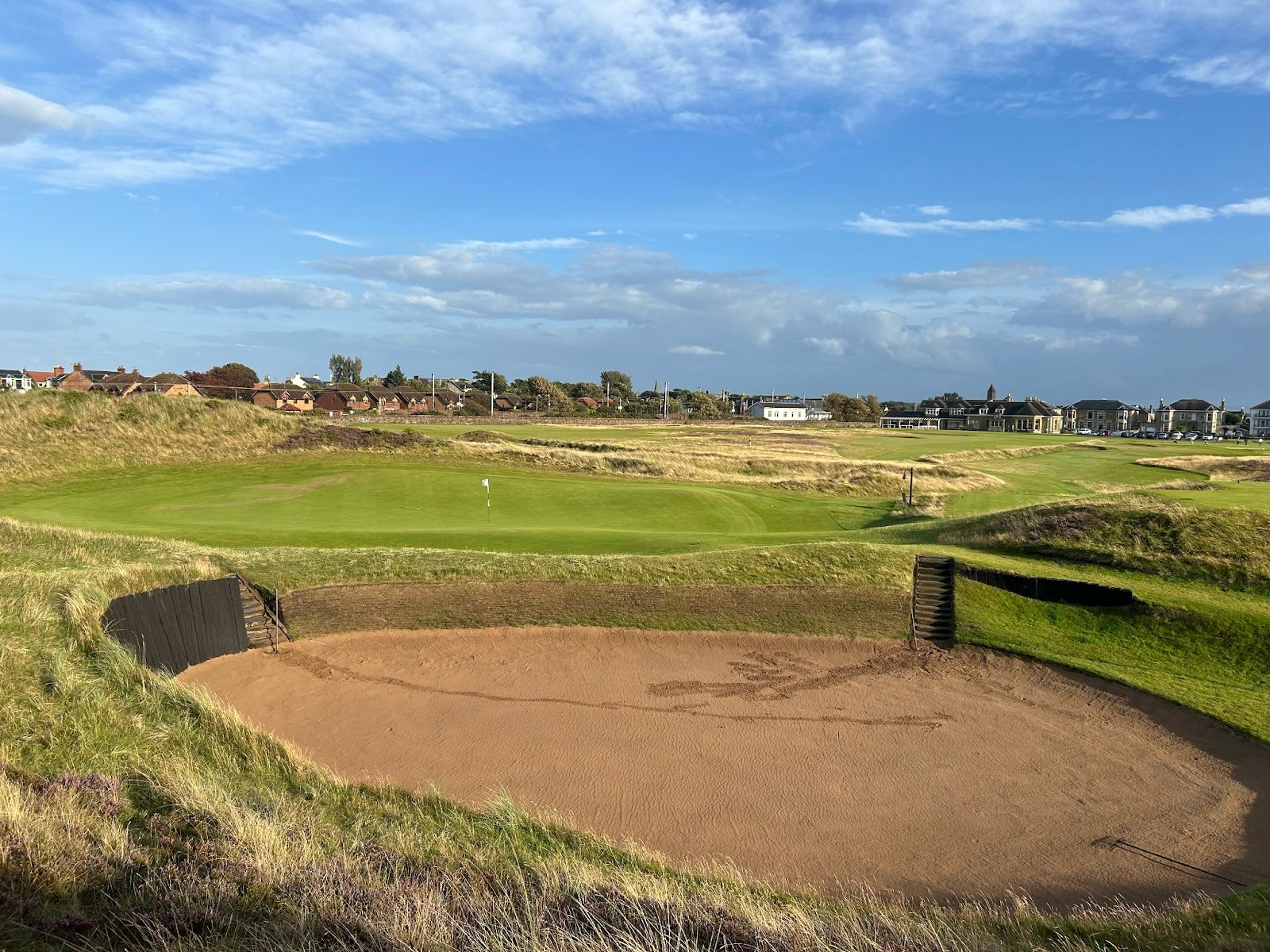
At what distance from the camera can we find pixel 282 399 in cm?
10725

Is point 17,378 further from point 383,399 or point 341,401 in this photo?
point 383,399

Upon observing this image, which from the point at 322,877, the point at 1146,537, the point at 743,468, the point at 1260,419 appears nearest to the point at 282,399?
the point at 743,468

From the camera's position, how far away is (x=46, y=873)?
540 centimetres

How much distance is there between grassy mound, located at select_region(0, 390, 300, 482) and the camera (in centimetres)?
3541

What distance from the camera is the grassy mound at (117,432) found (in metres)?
35.4

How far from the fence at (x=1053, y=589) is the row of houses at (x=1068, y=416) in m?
133

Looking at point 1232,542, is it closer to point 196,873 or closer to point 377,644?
point 377,644

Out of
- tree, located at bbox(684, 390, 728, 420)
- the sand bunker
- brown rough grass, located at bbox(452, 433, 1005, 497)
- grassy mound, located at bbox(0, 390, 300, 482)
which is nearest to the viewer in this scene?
the sand bunker

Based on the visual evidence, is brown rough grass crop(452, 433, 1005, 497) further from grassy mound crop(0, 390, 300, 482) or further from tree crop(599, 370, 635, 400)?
tree crop(599, 370, 635, 400)

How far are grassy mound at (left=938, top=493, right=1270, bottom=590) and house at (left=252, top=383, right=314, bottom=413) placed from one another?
97.9 meters

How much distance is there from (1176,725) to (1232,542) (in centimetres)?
798

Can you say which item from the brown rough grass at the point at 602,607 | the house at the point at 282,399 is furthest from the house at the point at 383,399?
the brown rough grass at the point at 602,607

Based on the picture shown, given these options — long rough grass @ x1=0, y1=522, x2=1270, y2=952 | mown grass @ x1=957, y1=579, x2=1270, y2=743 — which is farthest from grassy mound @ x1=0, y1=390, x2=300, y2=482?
mown grass @ x1=957, y1=579, x2=1270, y2=743

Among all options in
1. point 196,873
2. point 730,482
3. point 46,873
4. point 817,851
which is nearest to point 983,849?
point 817,851
